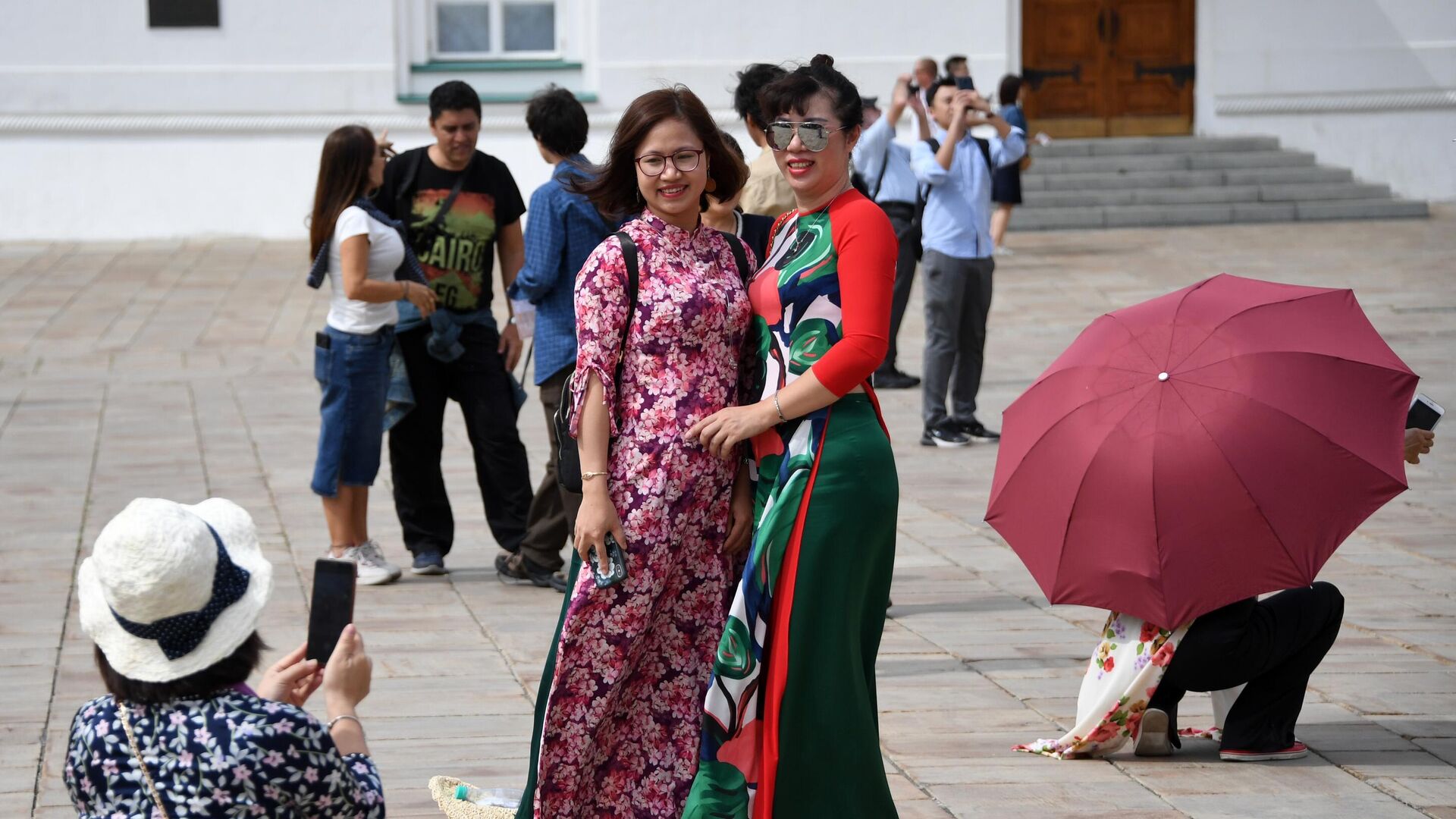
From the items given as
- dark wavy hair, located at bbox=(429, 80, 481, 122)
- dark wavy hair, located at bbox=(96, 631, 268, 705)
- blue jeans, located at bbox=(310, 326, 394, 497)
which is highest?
dark wavy hair, located at bbox=(429, 80, 481, 122)

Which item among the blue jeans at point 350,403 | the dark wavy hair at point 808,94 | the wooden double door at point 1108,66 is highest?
the wooden double door at point 1108,66

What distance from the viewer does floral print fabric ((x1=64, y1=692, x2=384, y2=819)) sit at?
8.03 feet

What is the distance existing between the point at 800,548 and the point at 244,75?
59.1 feet

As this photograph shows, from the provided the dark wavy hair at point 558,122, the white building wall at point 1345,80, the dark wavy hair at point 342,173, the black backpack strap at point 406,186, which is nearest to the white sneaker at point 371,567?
the dark wavy hair at point 342,173

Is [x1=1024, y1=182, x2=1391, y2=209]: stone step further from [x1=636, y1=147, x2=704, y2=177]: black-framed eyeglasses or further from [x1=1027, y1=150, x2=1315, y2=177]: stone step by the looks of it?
[x1=636, y1=147, x2=704, y2=177]: black-framed eyeglasses

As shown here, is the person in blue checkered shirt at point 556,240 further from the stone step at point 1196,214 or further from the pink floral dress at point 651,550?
the stone step at point 1196,214

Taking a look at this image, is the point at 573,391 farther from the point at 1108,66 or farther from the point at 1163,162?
the point at 1108,66

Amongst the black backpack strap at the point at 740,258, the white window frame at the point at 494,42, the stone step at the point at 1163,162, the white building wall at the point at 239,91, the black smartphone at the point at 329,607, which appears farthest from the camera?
the white window frame at the point at 494,42

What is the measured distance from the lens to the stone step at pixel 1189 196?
65.0 feet

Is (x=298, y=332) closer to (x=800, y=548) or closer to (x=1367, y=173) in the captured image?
(x=800, y=548)

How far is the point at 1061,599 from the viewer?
180 inches

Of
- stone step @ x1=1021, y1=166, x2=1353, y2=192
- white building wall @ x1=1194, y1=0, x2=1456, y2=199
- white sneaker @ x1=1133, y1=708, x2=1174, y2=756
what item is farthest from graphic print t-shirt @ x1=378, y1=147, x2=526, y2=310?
white building wall @ x1=1194, y1=0, x2=1456, y2=199

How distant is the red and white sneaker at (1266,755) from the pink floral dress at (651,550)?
1697 millimetres

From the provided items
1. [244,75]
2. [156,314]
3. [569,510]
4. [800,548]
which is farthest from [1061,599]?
[244,75]
